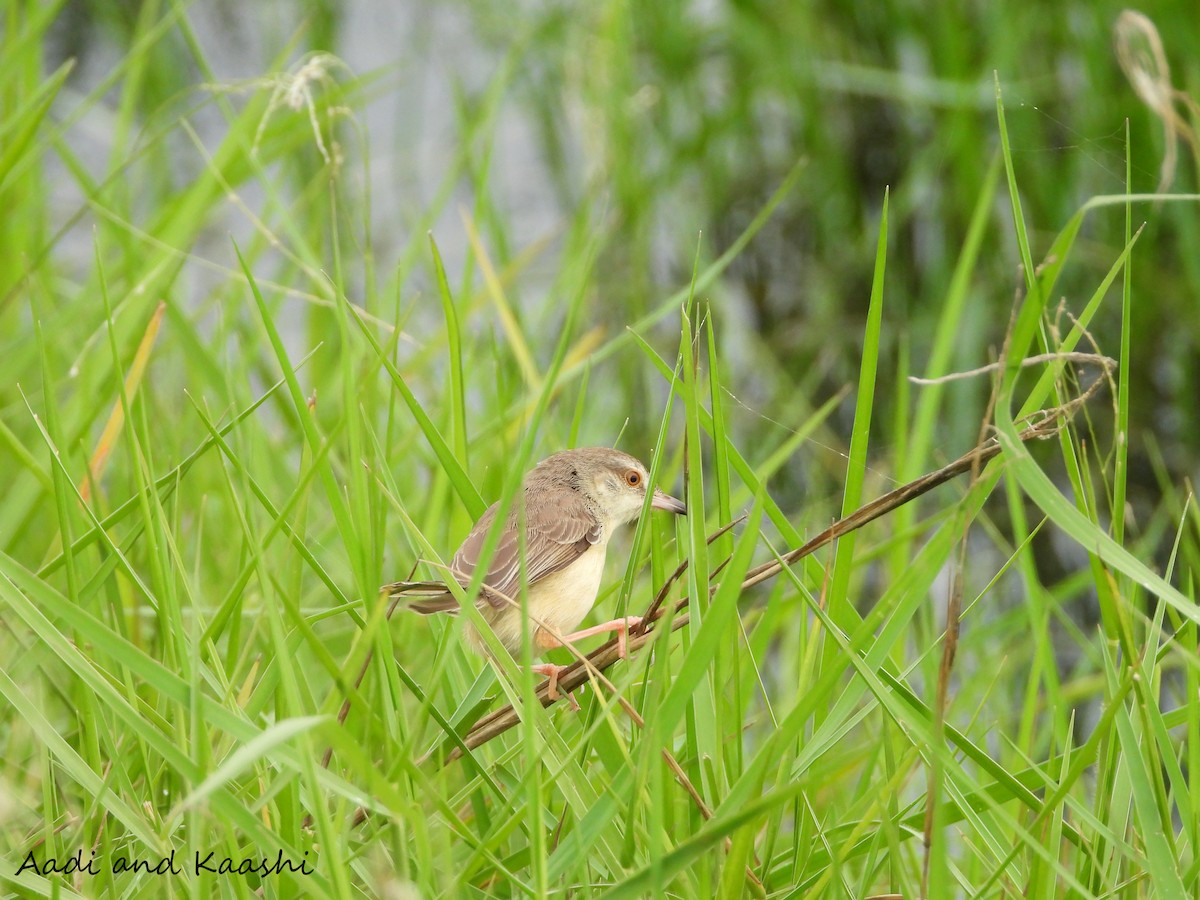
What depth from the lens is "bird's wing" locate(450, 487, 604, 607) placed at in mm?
2846

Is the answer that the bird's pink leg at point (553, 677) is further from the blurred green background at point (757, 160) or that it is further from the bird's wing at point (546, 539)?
the blurred green background at point (757, 160)

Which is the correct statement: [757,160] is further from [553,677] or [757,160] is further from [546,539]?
[553,677]

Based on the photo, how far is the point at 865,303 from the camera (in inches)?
268

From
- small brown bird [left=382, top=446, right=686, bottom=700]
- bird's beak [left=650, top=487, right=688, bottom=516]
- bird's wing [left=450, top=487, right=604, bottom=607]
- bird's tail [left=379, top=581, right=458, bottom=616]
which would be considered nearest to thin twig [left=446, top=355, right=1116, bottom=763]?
bird's tail [left=379, top=581, right=458, bottom=616]

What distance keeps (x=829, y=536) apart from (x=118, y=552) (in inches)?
40.7

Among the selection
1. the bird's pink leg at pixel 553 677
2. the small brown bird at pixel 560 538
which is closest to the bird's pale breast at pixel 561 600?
the small brown bird at pixel 560 538

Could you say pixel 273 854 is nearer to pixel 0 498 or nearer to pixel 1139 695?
pixel 1139 695

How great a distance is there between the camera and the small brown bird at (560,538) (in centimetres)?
276

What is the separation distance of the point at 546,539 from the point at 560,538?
3cm

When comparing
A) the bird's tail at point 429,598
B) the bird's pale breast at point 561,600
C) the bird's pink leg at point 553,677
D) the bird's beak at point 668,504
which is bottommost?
the bird's pale breast at point 561,600

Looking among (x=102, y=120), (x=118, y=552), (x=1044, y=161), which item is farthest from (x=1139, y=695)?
(x=102, y=120)

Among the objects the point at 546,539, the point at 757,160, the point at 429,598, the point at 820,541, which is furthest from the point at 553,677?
the point at 757,160

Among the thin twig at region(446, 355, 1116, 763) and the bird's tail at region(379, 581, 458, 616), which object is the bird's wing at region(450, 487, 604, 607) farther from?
the thin twig at region(446, 355, 1116, 763)

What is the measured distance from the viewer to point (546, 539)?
2986mm
